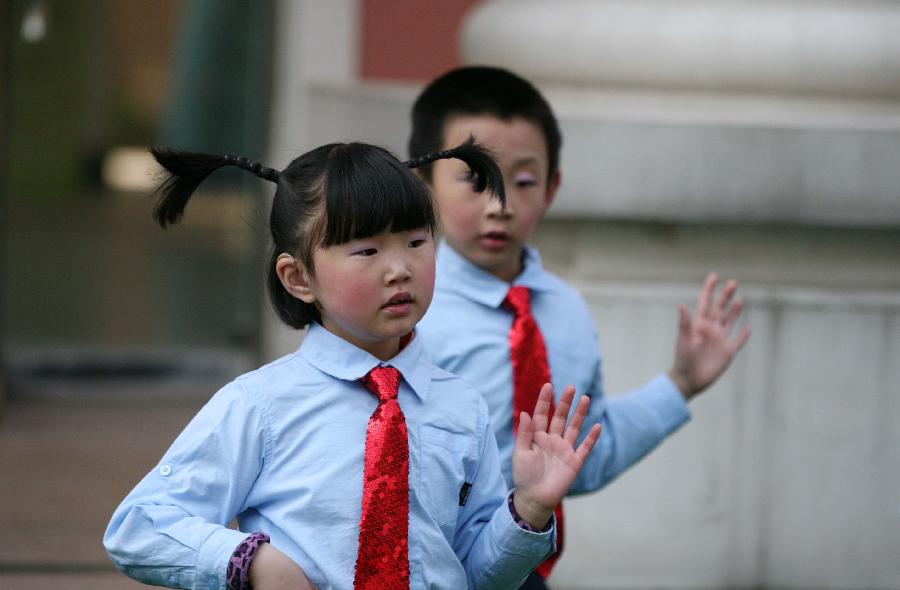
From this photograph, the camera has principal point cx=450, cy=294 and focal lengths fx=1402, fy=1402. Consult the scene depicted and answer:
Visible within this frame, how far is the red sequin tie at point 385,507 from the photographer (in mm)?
2254

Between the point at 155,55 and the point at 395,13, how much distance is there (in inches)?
213

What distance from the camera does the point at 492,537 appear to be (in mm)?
2332

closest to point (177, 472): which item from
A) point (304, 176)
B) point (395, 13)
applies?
point (304, 176)

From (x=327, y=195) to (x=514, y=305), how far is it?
83 centimetres

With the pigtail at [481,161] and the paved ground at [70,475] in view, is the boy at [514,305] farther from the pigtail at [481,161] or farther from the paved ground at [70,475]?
the paved ground at [70,475]

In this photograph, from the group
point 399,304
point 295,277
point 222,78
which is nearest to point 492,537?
point 399,304

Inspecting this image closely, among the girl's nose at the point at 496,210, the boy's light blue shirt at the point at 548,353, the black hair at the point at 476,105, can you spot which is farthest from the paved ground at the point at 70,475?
the girl's nose at the point at 496,210

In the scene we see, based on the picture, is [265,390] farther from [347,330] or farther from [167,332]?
[167,332]

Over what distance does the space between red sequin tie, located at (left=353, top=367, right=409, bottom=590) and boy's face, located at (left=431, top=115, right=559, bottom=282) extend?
0.73m

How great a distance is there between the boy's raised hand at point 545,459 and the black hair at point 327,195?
1.21 ft

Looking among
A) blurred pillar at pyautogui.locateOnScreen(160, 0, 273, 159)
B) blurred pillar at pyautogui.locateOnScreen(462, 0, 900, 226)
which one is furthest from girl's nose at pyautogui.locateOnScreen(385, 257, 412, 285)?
blurred pillar at pyautogui.locateOnScreen(160, 0, 273, 159)

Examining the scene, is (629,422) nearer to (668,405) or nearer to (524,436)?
(668,405)

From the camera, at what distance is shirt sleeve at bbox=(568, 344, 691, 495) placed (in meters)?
3.12

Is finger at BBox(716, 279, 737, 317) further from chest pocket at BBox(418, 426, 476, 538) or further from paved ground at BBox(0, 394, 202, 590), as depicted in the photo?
paved ground at BBox(0, 394, 202, 590)
